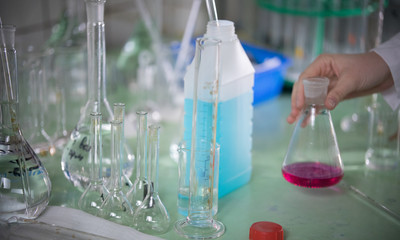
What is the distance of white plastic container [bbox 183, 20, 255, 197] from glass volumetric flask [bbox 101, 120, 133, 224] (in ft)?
0.46

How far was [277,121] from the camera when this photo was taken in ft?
5.01

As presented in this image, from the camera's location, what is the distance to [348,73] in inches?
42.3

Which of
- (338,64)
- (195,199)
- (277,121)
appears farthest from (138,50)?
(195,199)

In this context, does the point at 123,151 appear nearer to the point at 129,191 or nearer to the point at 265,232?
the point at 129,191

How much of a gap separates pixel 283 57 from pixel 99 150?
3.37ft

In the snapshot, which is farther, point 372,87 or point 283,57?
point 283,57

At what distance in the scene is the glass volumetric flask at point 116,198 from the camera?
34.8 inches

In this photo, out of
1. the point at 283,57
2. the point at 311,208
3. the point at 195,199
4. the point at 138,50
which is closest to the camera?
the point at 195,199

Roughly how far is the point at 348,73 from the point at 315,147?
17cm

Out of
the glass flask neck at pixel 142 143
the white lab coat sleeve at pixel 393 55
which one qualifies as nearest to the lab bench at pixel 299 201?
the glass flask neck at pixel 142 143

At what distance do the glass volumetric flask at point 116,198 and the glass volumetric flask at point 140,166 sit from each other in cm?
2

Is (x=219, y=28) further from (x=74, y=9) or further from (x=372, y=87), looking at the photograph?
(x=74, y=9)

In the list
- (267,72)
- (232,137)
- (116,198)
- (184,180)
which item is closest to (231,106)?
(232,137)

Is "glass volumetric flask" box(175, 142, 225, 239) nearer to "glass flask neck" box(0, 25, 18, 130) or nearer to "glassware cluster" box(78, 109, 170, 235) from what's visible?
"glassware cluster" box(78, 109, 170, 235)
